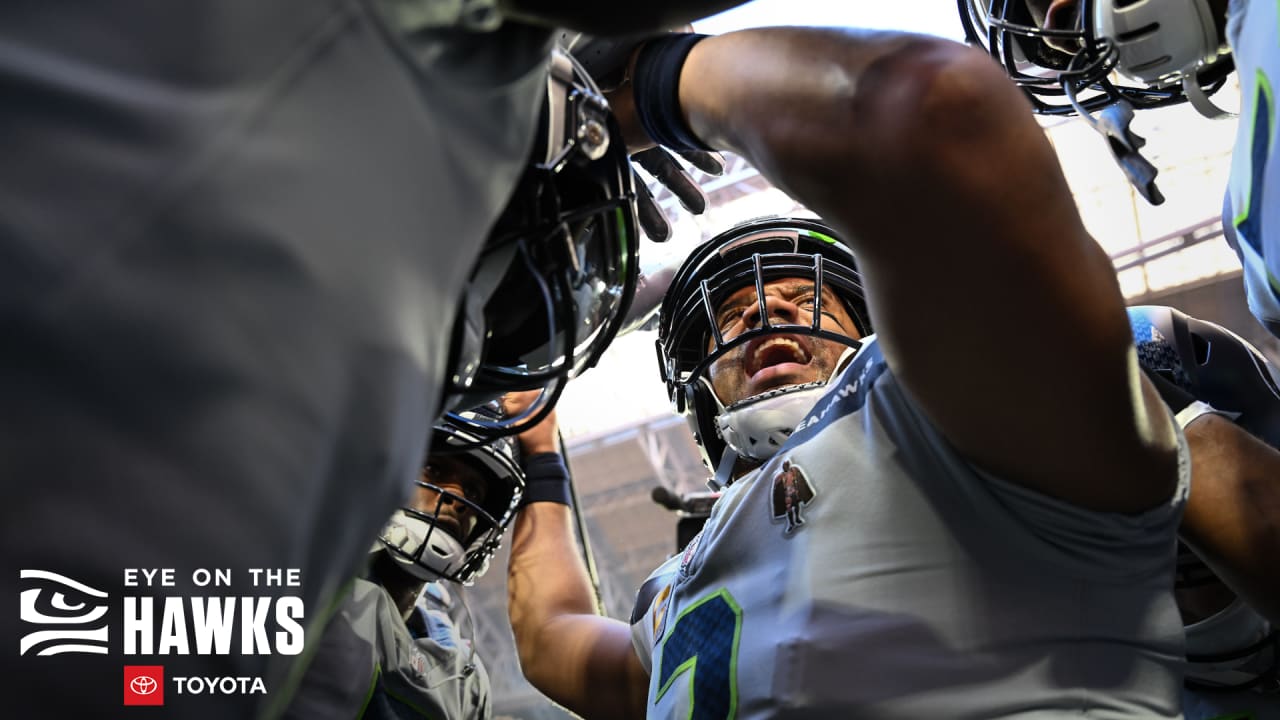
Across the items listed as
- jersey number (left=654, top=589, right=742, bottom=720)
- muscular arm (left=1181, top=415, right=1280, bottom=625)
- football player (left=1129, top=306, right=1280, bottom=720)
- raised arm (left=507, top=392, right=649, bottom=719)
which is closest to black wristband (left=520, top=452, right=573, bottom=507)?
raised arm (left=507, top=392, right=649, bottom=719)

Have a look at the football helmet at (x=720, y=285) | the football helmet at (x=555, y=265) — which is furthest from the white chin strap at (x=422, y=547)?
the football helmet at (x=555, y=265)

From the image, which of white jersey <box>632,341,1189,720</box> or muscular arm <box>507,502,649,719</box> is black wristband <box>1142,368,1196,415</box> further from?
muscular arm <box>507,502,649,719</box>

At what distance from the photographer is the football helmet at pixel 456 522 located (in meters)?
3.04

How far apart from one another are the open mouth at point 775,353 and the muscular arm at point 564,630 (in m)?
0.73

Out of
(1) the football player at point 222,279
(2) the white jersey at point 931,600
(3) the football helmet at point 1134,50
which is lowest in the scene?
(2) the white jersey at point 931,600

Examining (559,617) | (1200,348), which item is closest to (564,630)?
(559,617)

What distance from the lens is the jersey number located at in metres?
1.54

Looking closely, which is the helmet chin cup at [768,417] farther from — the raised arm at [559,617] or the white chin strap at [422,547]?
the white chin strap at [422,547]

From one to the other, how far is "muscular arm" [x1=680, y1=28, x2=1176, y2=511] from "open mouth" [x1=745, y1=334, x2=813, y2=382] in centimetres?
121

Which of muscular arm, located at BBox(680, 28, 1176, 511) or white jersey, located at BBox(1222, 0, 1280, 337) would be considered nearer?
muscular arm, located at BBox(680, 28, 1176, 511)

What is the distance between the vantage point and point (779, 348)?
2.40 metres

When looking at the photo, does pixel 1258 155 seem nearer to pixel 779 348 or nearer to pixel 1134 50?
pixel 1134 50

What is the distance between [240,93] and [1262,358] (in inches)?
88.0

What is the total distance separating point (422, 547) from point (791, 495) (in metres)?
1.74
